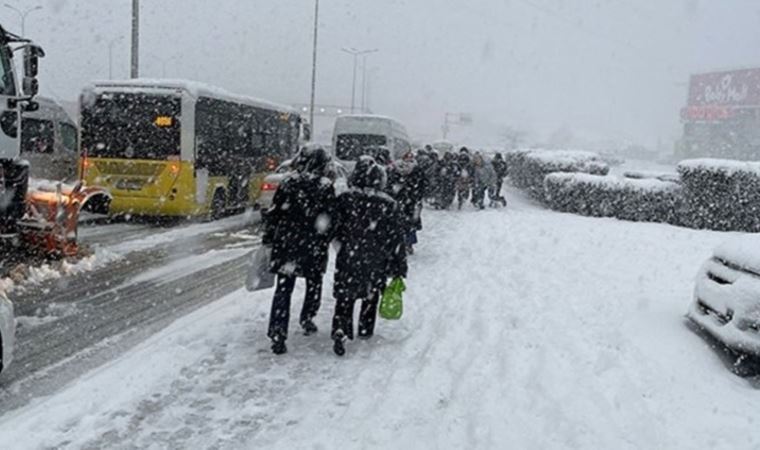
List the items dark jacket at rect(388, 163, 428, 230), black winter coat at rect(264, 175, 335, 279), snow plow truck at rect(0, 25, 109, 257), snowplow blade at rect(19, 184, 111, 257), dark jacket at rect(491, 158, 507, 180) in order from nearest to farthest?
black winter coat at rect(264, 175, 335, 279) < snow plow truck at rect(0, 25, 109, 257) < snowplow blade at rect(19, 184, 111, 257) < dark jacket at rect(388, 163, 428, 230) < dark jacket at rect(491, 158, 507, 180)

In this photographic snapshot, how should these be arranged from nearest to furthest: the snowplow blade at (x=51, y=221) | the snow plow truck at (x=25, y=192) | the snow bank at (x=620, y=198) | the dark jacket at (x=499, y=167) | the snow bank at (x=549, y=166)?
the snow plow truck at (x=25, y=192), the snowplow blade at (x=51, y=221), the snow bank at (x=620, y=198), the dark jacket at (x=499, y=167), the snow bank at (x=549, y=166)

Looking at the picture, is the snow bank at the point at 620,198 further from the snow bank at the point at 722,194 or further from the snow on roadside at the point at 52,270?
the snow on roadside at the point at 52,270

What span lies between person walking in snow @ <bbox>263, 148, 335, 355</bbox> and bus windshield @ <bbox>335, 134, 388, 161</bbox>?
19.2 meters

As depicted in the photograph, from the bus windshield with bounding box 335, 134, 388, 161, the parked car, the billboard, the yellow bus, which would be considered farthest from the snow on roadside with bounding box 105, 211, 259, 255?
the billboard

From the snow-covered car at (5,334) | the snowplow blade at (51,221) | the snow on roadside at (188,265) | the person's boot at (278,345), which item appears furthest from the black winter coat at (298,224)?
the snowplow blade at (51,221)

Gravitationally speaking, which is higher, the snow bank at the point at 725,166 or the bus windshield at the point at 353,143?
the snow bank at the point at 725,166

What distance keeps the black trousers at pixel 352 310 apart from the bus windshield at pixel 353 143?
18842mm

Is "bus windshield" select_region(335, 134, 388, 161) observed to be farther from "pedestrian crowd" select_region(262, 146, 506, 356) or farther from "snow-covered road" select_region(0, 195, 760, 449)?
"pedestrian crowd" select_region(262, 146, 506, 356)

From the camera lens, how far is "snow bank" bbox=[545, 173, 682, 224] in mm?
18562

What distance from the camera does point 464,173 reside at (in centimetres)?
2152

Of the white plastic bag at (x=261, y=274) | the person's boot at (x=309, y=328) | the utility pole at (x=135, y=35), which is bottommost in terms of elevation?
the person's boot at (x=309, y=328)

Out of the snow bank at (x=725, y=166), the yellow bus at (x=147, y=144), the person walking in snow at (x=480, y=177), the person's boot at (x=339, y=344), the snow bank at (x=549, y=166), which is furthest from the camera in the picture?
the snow bank at (x=549, y=166)

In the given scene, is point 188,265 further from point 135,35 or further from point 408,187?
point 135,35

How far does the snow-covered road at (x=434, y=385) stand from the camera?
467 centimetres
